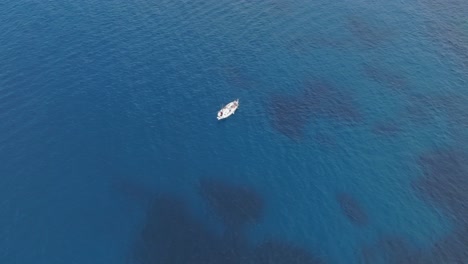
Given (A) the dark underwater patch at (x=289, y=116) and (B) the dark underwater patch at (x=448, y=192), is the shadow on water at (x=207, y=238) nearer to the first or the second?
(A) the dark underwater patch at (x=289, y=116)

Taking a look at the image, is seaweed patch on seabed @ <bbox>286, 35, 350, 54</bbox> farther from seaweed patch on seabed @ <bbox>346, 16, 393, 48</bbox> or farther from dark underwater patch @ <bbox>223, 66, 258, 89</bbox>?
dark underwater patch @ <bbox>223, 66, 258, 89</bbox>

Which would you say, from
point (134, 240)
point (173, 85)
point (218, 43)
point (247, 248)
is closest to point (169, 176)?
point (134, 240)

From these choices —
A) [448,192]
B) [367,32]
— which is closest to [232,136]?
[448,192]

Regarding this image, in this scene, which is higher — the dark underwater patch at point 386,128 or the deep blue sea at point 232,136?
the deep blue sea at point 232,136

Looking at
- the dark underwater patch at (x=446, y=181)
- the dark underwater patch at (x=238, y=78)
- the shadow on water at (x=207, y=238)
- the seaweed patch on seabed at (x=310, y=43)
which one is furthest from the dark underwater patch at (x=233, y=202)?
the seaweed patch on seabed at (x=310, y=43)

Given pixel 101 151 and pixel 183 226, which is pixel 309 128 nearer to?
pixel 183 226

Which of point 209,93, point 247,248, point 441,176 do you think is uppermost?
point 209,93
